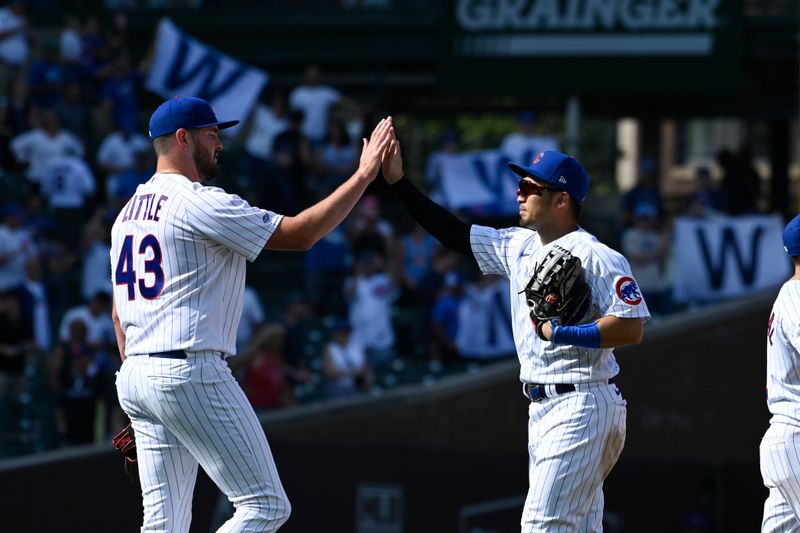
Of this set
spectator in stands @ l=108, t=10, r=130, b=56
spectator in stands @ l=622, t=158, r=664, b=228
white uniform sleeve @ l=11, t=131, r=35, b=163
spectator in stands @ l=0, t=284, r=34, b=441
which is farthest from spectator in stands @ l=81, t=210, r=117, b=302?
spectator in stands @ l=622, t=158, r=664, b=228

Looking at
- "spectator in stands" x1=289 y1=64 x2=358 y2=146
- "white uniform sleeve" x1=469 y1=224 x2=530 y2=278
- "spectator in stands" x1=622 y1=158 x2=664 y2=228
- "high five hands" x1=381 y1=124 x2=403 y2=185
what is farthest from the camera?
"spectator in stands" x1=289 y1=64 x2=358 y2=146

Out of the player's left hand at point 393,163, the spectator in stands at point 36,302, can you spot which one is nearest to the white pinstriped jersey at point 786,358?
the player's left hand at point 393,163

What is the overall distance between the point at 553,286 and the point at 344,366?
814 centimetres

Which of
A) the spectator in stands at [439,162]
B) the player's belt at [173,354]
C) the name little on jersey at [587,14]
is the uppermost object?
the name little on jersey at [587,14]

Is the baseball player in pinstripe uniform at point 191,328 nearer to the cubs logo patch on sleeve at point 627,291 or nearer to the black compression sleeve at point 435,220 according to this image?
the black compression sleeve at point 435,220

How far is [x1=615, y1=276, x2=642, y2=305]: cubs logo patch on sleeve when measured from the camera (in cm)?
573

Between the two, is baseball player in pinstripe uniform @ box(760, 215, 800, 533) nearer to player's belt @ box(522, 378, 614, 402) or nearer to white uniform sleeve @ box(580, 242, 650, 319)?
white uniform sleeve @ box(580, 242, 650, 319)

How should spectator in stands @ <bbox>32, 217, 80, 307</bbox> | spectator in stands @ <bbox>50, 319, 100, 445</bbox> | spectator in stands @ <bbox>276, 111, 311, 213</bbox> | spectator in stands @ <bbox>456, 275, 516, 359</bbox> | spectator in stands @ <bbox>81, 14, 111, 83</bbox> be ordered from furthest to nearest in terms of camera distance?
1. spectator in stands @ <bbox>81, 14, 111, 83</bbox>
2. spectator in stands @ <bbox>276, 111, 311, 213</bbox>
3. spectator in stands @ <bbox>456, 275, 516, 359</bbox>
4. spectator in stands @ <bbox>32, 217, 80, 307</bbox>
5. spectator in stands @ <bbox>50, 319, 100, 445</bbox>

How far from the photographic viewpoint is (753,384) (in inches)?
555

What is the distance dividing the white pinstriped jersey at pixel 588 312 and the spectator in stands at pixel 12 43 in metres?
12.1

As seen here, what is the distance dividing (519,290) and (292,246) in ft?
3.45

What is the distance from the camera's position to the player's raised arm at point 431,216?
20.6 ft

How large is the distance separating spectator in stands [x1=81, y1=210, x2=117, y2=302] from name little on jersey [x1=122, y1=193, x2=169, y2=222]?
8.15 m

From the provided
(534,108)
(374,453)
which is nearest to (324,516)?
(374,453)
